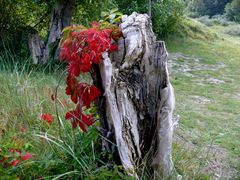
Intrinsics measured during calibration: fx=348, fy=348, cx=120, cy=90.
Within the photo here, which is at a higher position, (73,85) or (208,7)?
(73,85)

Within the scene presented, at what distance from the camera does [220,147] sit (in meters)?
3.86

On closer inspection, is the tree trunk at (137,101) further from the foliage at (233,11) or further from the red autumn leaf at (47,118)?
the foliage at (233,11)

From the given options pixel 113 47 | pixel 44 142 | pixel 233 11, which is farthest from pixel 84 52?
pixel 233 11

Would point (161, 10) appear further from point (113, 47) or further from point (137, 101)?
point (113, 47)

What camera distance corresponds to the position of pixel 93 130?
95.3 inches

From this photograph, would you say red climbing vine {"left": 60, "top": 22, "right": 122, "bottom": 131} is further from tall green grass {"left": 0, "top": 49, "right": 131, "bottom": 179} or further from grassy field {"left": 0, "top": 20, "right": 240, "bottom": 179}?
grassy field {"left": 0, "top": 20, "right": 240, "bottom": 179}

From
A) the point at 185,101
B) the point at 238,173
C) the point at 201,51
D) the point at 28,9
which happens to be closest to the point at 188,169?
the point at 238,173

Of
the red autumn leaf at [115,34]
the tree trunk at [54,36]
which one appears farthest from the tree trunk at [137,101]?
the tree trunk at [54,36]

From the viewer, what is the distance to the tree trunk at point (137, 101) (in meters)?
2.28

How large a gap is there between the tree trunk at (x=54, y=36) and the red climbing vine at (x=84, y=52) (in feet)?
13.7

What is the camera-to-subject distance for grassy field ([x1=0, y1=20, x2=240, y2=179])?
2.30 meters

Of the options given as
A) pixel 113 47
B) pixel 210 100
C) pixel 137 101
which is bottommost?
pixel 210 100

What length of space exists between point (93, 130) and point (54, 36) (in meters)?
4.37

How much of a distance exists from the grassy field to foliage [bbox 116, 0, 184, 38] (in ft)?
6.99
